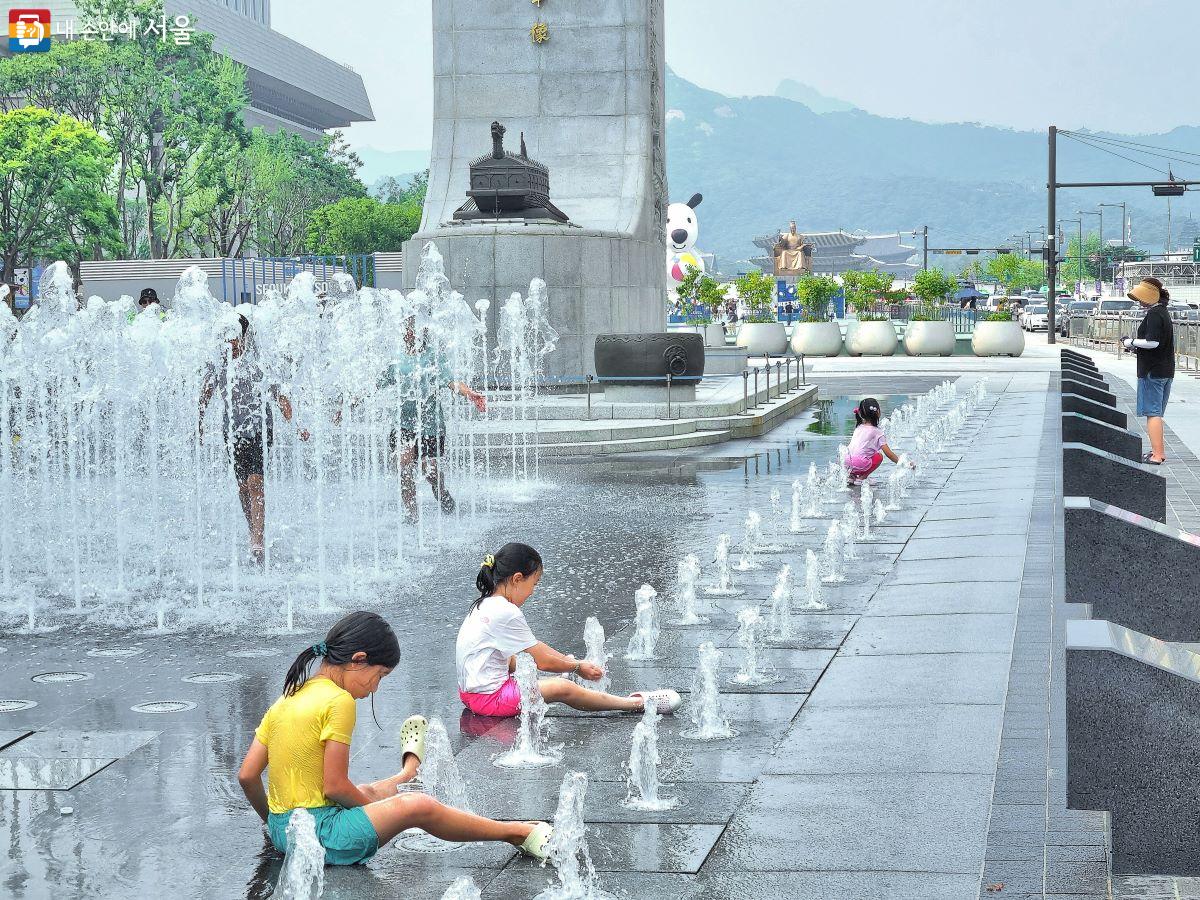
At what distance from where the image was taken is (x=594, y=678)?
607 cm

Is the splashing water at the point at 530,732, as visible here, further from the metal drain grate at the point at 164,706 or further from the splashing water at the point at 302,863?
the metal drain grate at the point at 164,706

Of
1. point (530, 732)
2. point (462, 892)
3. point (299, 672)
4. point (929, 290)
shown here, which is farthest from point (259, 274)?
point (462, 892)

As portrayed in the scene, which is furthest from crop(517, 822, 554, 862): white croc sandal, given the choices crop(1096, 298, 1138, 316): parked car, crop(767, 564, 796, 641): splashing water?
crop(1096, 298, 1138, 316): parked car

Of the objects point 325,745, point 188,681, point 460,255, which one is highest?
point 460,255

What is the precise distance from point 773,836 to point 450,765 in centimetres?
117

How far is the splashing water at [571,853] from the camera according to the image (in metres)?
4.07

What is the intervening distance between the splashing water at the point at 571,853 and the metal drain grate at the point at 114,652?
13.0ft

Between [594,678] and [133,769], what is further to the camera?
[594,678]

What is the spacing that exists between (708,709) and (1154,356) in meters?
9.41

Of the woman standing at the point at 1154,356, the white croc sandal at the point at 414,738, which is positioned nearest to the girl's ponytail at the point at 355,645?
the white croc sandal at the point at 414,738

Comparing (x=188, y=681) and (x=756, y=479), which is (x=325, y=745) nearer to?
(x=188, y=681)

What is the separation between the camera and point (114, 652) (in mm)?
7676

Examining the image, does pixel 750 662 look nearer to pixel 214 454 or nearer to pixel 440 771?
pixel 440 771

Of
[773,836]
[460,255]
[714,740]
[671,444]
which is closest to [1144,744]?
[773,836]
